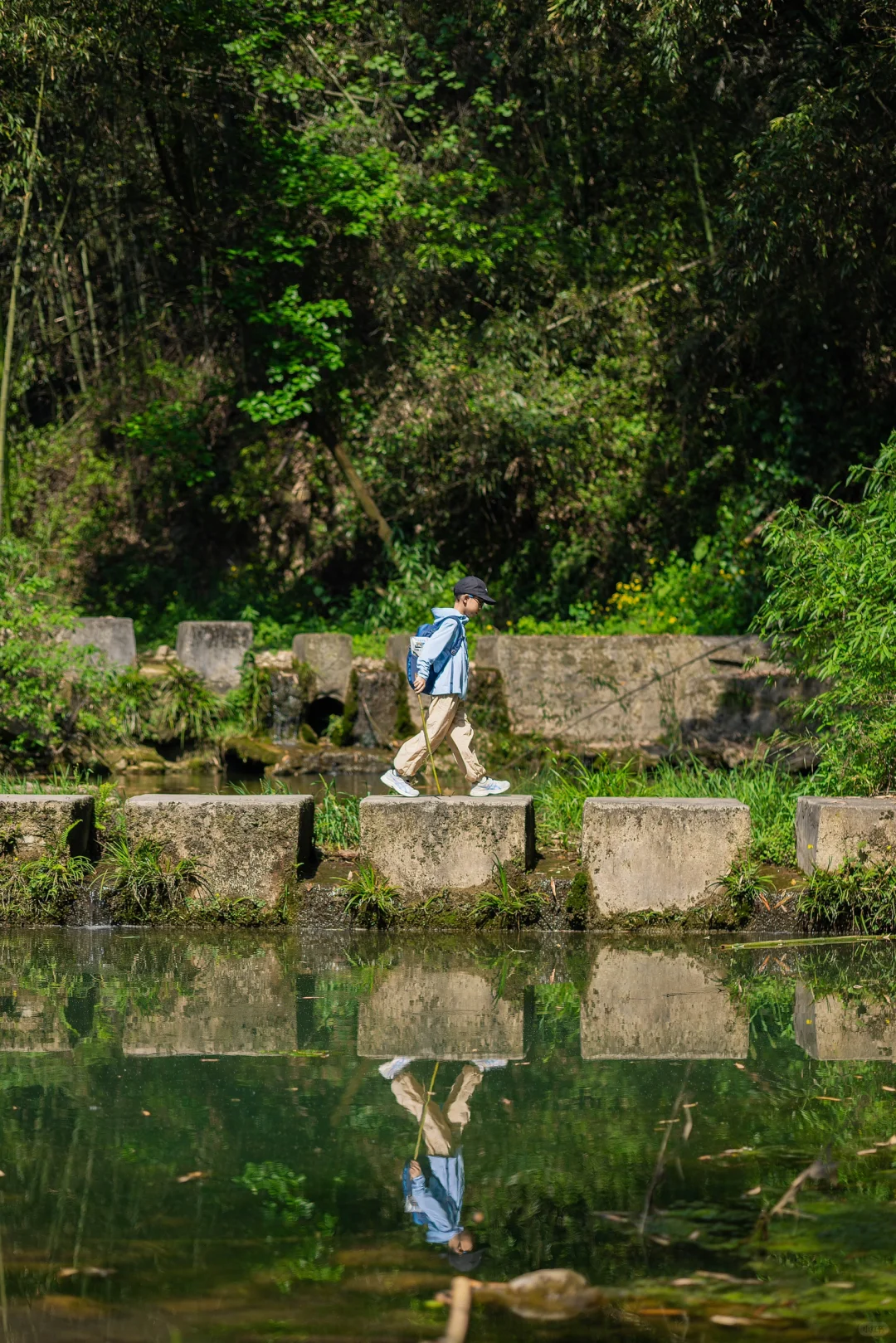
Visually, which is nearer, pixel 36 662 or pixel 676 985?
pixel 676 985

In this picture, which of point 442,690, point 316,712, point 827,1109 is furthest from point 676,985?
point 316,712

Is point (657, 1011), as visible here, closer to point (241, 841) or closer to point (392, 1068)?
point (392, 1068)

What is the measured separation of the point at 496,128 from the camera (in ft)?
57.3

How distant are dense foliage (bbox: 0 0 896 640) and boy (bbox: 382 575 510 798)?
6876 mm

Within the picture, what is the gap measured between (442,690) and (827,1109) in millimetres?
3527

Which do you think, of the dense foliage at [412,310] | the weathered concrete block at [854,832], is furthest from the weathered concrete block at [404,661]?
the weathered concrete block at [854,832]

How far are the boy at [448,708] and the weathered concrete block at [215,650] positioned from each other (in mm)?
6896

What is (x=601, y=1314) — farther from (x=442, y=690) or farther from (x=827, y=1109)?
(x=442, y=690)

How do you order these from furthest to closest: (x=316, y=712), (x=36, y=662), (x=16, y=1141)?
(x=316, y=712)
(x=36, y=662)
(x=16, y=1141)

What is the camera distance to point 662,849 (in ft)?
23.0

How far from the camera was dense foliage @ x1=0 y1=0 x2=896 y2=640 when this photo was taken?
1525 centimetres

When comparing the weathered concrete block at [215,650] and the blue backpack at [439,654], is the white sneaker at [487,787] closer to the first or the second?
the blue backpack at [439,654]

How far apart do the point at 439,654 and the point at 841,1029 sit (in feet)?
9.63

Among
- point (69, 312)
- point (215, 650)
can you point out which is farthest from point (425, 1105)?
point (69, 312)
